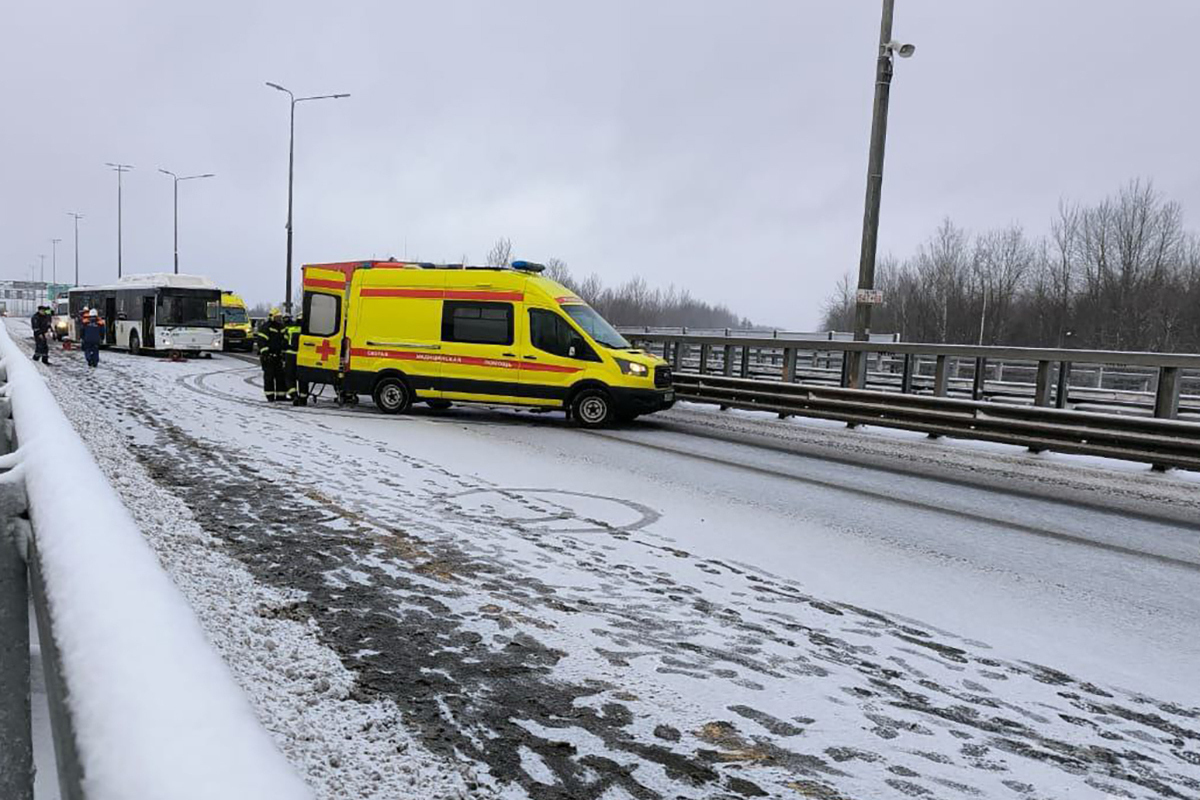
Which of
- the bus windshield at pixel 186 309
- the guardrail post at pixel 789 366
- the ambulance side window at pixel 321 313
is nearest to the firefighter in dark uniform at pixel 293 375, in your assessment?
the ambulance side window at pixel 321 313

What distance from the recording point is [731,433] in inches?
573

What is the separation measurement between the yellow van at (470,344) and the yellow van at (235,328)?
23.1 meters

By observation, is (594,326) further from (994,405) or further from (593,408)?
(994,405)

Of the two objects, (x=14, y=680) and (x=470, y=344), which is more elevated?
(x=470, y=344)

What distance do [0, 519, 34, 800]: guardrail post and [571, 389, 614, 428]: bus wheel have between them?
12.5 meters

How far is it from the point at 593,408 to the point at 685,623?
10.0 meters

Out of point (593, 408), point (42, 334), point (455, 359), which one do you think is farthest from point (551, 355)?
point (42, 334)

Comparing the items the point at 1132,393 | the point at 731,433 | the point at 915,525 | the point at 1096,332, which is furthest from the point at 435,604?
the point at 1096,332

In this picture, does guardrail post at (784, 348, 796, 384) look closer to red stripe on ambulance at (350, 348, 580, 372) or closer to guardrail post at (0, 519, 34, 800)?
red stripe on ambulance at (350, 348, 580, 372)

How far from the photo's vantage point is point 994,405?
13414 millimetres

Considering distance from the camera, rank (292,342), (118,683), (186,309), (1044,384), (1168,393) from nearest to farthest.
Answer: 1. (118,683)
2. (1168,393)
3. (1044,384)
4. (292,342)
5. (186,309)

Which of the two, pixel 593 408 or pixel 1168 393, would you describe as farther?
pixel 593 408

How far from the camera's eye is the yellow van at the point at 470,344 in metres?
14.8

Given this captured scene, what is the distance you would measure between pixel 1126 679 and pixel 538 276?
1224 centimetres
